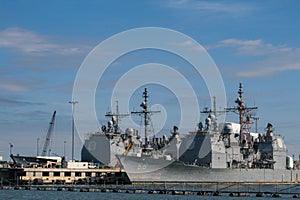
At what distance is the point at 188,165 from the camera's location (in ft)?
420

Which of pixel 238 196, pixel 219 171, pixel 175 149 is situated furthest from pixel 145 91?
pixel 238 196

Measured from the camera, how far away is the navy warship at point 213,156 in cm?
12750

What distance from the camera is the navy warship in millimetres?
127500

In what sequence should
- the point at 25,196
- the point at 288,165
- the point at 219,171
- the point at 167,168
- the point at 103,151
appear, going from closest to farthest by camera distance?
1. the point at 25,196
2. the point at 167,168
3. the point at 219,171
4. the point at 103,151
5. the point at 288,165

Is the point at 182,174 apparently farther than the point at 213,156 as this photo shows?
No

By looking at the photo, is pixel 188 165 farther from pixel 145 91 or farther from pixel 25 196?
pixel 25 196

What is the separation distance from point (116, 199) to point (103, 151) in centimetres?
6193

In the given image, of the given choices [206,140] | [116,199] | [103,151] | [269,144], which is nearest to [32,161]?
[103,151]

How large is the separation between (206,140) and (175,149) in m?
8.40

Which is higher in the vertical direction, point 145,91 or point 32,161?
point 145,91

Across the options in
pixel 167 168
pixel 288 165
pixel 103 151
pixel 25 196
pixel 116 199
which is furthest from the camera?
→ pixel 288 165

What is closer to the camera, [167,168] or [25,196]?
[25,196]

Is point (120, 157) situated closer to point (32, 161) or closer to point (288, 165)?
point (32, 161)

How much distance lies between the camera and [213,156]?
13625cm
